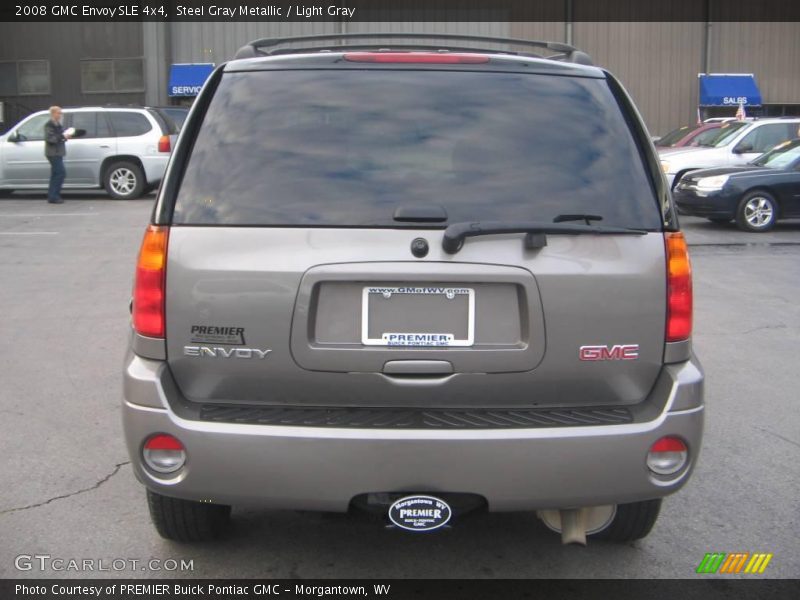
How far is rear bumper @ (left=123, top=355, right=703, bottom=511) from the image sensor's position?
288 centimetres

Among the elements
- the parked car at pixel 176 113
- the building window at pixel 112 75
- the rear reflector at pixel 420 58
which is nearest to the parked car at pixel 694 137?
the parked car at pixel 176 113

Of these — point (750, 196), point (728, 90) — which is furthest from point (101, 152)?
point (728, 90)

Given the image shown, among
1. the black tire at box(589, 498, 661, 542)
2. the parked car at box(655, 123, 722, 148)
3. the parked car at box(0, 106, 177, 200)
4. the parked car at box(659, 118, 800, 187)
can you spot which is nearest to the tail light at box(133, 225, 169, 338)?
the black tire at box(589, 498, 661, 542)

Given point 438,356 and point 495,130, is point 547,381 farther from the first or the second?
point 495,130

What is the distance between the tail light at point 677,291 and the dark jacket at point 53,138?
51.2 ft

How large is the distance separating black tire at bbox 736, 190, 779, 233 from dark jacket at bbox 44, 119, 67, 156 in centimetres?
1185

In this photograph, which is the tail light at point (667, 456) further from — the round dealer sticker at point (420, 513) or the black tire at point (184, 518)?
the black tire at point (184, 518)

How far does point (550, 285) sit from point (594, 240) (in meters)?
0.22

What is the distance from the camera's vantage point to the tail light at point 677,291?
10.1 feet

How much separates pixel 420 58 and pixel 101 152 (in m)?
16.0

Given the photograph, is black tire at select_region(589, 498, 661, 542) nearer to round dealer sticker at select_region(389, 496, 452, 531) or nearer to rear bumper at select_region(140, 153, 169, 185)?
round dealer sticker at select_region(389, 496, 452, 531)

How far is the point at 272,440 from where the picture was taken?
288cm

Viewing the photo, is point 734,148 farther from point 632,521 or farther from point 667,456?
point 667,456

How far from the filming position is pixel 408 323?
299 centimetres
